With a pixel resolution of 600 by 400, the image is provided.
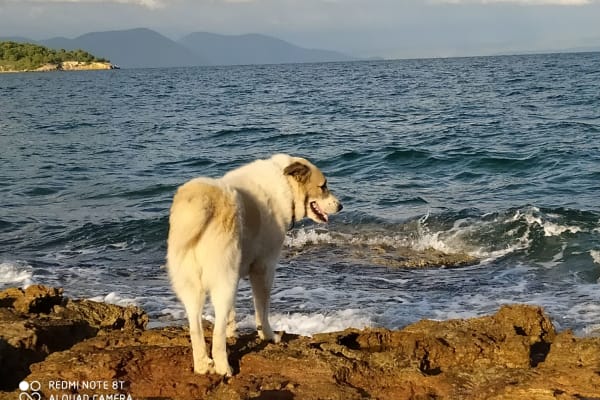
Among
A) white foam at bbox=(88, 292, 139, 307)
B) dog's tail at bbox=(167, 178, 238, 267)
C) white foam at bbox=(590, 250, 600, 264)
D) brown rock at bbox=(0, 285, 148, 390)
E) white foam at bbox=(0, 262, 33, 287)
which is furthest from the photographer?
white foam at bbox=(590, 250, 600, 264)

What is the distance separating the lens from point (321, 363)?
15.4 feet

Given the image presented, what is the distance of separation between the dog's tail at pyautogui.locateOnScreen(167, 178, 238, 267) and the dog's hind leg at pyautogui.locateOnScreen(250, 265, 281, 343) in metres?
0.93

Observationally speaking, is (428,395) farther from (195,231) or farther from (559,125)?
(559,125)

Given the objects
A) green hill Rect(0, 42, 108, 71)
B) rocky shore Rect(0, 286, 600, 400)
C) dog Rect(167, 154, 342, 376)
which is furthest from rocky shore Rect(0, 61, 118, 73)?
dog Rect(167, 154, 342, 376)

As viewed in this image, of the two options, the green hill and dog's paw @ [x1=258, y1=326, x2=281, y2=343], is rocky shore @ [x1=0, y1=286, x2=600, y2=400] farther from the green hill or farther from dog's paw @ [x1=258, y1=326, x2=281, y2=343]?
the green hill

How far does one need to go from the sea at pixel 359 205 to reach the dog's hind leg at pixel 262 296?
6.04ft

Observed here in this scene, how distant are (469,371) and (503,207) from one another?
1006cm

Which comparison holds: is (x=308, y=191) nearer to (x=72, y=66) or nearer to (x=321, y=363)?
(x=321, y=363)

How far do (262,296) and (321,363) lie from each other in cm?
118

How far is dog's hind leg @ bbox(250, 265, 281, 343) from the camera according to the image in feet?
18.4

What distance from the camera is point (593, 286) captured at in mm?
9242

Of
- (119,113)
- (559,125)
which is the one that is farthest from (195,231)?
(119,113)

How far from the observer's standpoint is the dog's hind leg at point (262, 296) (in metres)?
5.60

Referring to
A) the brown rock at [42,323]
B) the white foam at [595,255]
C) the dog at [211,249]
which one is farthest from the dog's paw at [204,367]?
the white foam at [595,255]
